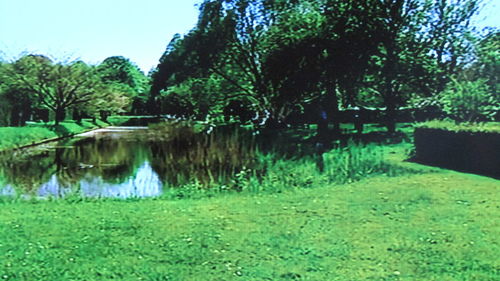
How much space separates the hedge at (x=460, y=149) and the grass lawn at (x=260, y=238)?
341cm

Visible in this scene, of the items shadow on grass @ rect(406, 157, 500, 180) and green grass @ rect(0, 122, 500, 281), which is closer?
green grass @ rect(0, 122, 500, 281)

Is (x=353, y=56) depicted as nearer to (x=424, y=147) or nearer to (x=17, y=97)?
(x=424, y=147)

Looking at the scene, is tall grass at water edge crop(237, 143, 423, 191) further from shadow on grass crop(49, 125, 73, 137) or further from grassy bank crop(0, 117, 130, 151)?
shadow on grass crop(49, 125, 73, 137)

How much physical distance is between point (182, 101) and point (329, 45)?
16.5 meters

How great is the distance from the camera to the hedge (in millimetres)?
11281

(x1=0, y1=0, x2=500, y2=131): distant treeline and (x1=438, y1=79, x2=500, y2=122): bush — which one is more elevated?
(x1=0, y1=0, x2=500, y2=131): distant treeline

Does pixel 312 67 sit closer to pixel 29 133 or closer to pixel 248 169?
pixel 248 169

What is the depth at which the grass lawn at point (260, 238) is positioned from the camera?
4453 mm

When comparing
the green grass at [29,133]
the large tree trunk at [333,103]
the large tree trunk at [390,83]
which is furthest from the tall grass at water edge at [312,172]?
the green grass at [29,133]

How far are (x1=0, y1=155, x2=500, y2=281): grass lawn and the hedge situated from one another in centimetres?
341

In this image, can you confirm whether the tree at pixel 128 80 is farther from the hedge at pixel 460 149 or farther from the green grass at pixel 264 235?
the green grass at pixel 264 235

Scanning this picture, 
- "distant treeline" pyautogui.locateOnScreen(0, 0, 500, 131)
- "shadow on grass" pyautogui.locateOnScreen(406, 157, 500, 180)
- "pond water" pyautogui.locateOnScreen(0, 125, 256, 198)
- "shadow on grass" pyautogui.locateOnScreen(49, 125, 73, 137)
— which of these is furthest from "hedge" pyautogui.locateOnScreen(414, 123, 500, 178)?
"shadow on grass" pyautogui.locateOnScreen(49, 125, 73, 137)

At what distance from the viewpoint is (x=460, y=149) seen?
1242 centimetres

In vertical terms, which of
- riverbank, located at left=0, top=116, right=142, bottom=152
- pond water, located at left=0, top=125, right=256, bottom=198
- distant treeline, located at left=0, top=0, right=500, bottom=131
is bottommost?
pond water, located at left=0, top=125, right=256, bottom=198
